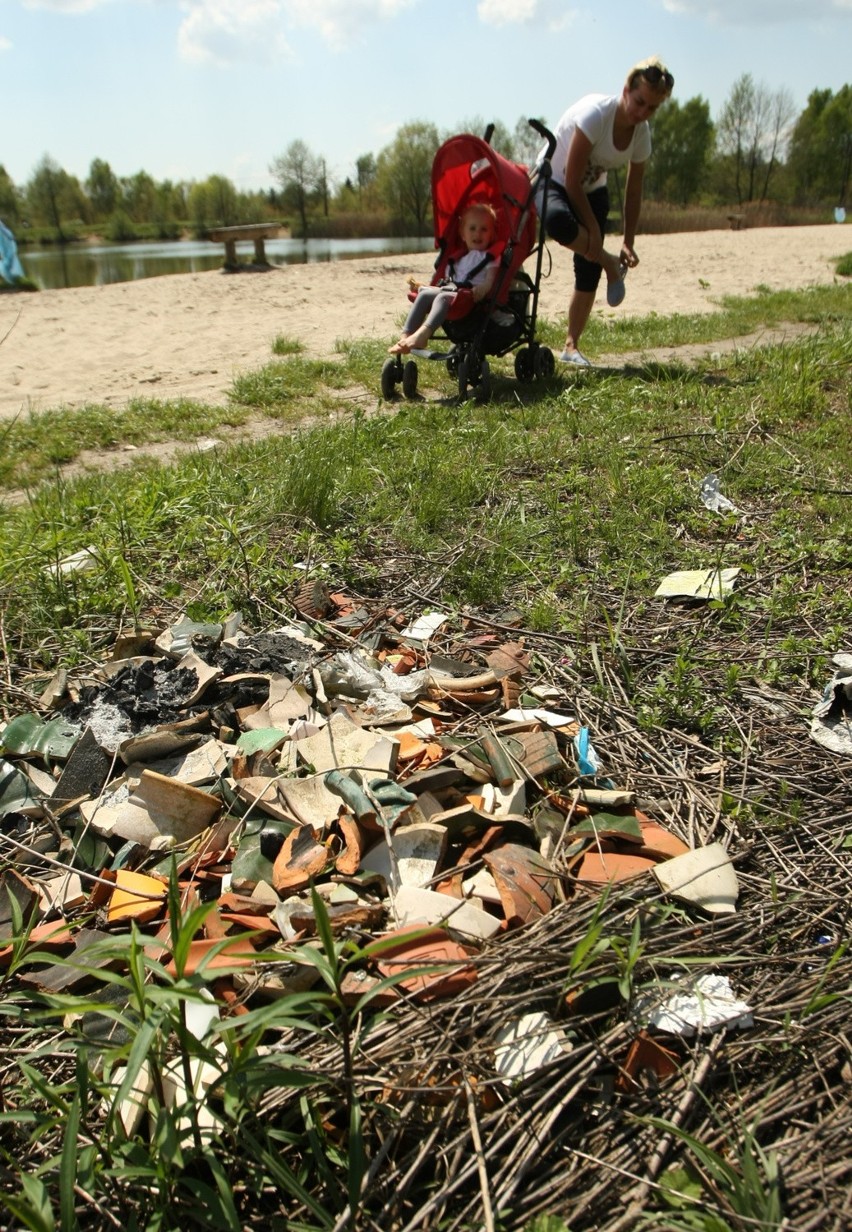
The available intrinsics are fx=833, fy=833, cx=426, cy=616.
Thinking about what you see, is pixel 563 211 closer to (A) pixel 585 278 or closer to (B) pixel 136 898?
(A) pixel 585 278

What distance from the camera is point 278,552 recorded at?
316cm

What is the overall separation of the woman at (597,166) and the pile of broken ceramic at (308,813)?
4369 millimetres

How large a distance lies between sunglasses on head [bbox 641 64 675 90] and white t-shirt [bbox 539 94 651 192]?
0.22 metres

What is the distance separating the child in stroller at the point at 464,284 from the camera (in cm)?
553

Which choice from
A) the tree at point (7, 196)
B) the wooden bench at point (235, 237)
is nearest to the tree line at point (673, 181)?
the tree at point (7, 196)

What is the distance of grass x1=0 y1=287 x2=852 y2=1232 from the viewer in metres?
1.26

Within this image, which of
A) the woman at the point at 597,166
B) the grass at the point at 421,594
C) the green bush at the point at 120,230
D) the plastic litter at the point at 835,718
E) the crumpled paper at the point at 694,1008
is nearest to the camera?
the grass at the point at 421,594

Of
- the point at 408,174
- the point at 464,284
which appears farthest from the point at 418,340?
the point at 408,174

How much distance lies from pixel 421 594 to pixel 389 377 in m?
3.15

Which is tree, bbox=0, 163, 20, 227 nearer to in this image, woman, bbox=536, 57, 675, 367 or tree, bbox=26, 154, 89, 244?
tree, bbox=26, 154, 89, 244

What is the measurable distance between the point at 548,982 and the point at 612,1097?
0.67 ft

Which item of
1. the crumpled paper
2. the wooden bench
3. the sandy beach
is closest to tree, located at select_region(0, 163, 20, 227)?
the wooden bench

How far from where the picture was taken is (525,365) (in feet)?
19.7

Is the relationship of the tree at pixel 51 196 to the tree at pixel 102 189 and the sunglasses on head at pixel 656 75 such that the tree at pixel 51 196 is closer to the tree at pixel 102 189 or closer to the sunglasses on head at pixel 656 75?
the tree at pixel 102 189
